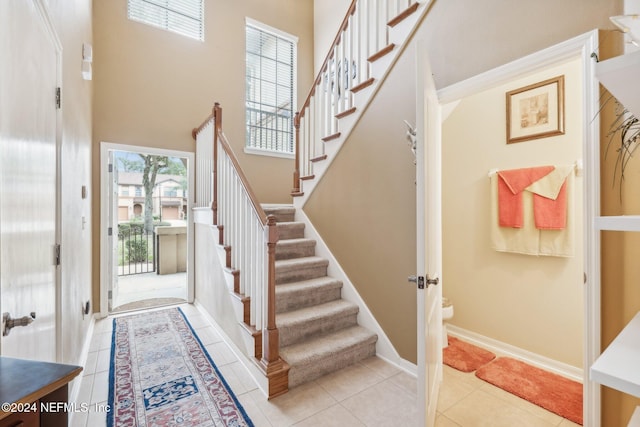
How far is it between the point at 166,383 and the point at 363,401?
4.84 feet

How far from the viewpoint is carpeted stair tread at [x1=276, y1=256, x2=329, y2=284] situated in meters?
2.85

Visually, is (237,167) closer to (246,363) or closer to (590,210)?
(246,363)

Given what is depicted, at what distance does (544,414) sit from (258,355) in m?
1.99

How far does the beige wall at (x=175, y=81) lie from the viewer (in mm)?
3566

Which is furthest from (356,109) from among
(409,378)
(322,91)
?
(409,378)

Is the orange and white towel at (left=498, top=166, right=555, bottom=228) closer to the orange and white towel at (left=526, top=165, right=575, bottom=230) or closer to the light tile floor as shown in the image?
Answer: the orange and white towel at (left=526, top=165, right=575, bottom=230)

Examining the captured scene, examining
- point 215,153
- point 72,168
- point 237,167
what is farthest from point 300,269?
point 72,168

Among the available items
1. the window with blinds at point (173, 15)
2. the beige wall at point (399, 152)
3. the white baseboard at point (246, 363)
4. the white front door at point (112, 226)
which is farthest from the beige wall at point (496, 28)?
the white front door at point (112, 226)

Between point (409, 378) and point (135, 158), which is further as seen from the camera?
point (135, 158)

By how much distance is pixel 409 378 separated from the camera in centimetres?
228

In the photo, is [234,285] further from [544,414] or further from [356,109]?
[544,414]

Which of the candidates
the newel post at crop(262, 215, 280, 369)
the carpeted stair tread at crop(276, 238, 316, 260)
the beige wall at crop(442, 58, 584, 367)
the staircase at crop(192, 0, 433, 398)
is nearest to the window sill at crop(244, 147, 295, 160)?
the staircase at crop(192, 0, 433, 398)

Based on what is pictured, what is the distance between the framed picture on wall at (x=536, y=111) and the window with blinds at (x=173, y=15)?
13.7 ft

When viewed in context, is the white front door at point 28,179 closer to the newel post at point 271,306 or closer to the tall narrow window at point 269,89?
the newel post at point 271,306
